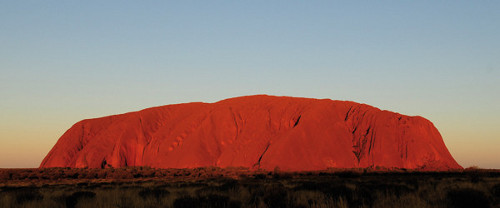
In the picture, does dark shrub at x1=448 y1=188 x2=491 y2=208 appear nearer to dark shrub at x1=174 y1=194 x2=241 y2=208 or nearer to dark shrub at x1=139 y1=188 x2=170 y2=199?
dark shrub at x1=174 y1=194 x2=241 y2=208

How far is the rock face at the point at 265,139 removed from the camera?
74125mm

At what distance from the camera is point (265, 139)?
267 feet

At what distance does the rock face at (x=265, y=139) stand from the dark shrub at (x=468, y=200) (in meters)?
56.4

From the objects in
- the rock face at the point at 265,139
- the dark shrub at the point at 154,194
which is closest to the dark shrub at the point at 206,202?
the dark shrub at the point at 154,194

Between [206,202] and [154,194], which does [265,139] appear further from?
[206,202]

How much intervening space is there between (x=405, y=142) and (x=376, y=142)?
16.6 feet

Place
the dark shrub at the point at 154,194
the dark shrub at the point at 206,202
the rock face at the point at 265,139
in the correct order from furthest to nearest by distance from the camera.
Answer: the rock face at the point at 265,139 → the dark shrub at the point at 154,194 → the dark shrub at the point at 206,202

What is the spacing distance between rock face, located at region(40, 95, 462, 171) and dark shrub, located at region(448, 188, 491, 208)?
5637cm

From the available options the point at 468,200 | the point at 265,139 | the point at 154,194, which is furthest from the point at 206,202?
the point at 265,139

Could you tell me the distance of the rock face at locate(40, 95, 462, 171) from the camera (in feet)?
243

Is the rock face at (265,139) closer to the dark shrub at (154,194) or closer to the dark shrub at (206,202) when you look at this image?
the dark shrub at (154,194)

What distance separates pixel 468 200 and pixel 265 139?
67.4 meters

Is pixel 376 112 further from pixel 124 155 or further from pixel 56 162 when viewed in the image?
pixel 56 162

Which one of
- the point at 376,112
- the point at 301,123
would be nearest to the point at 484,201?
the point at 301,123
